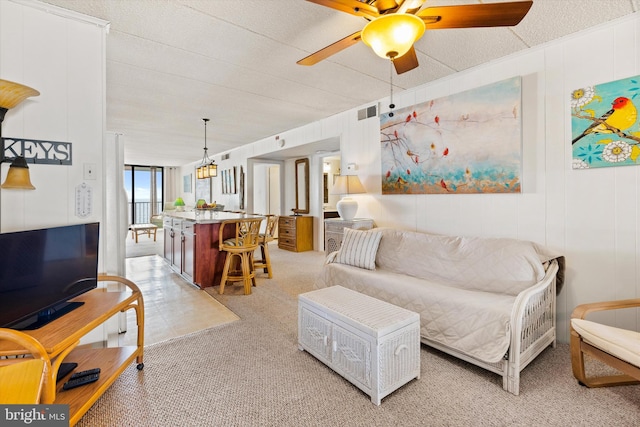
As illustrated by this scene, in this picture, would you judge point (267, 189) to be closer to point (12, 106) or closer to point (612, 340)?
point (12, 106)

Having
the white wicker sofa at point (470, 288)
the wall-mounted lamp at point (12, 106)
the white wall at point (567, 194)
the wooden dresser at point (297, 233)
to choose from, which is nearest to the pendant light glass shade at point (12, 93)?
the wall-mounted lamp at point (12, 106)

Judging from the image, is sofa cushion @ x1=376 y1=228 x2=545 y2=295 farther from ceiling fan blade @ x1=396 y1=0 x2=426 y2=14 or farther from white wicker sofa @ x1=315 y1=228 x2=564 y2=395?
ceiling fan blade @ x1=396 y1=0 x2=426 y2=14

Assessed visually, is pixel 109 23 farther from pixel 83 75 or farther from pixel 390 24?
pixel 390 24

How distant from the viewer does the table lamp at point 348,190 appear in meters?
3.94

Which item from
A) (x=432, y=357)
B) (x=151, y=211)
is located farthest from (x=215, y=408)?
(x=151, y=211)

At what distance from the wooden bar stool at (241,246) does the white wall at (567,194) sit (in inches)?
91.9

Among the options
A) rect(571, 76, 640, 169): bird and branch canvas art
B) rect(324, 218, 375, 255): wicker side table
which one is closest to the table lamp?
rect(324, 218, 375, 255): wicker side table

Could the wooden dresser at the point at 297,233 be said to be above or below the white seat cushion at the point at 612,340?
above

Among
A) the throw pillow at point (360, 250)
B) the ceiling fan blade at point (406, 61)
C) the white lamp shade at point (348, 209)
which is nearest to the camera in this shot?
the ceiling fan blade at point (406, 61)

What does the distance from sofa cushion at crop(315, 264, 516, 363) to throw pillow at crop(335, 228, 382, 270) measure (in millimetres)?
241

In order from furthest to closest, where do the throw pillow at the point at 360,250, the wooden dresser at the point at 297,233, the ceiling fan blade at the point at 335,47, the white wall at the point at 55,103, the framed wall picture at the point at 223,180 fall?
the framed wall picture at the point at 223,180 → the wooden dresser at the point at 297,233 → the throw pillow at the point at 360,250 → the white wall at the point at 55,103 → the ceiling fan blade at the point at 335,47

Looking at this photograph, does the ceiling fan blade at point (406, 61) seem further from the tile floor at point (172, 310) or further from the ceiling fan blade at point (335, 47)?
the tile floor at point (172, 310)

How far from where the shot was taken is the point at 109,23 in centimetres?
213

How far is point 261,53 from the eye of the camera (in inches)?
102
